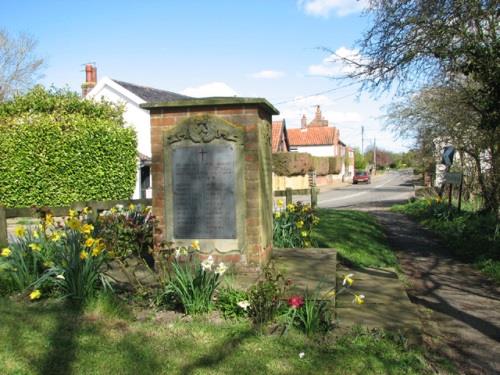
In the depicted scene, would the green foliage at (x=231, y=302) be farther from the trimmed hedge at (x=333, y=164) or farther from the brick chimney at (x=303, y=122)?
the brick chimney at (x=303, y=122)

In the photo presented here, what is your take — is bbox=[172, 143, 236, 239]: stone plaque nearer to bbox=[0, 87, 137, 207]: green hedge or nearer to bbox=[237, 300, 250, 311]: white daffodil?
bbox=[237, 300, 250, 311]: white daffodil

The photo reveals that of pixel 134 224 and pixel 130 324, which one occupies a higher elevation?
pixel 134 224

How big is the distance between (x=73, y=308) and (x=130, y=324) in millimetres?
753

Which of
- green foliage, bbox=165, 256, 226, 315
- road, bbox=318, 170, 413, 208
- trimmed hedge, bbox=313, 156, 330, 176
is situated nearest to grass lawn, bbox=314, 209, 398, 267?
green foliage, bbox=165, 256, 226, 315

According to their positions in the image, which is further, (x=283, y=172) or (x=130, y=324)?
(x=283, y=172)

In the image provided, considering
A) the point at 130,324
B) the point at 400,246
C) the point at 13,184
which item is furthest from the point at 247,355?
the point at 13,184

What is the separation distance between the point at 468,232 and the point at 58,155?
15099 mm

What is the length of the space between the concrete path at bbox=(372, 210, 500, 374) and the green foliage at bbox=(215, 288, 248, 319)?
1.90 meters

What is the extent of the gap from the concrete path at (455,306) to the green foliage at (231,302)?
1904mm

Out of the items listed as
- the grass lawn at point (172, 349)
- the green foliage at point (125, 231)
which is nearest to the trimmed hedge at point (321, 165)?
the green foliage at point (125, 231)

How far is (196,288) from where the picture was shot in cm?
489

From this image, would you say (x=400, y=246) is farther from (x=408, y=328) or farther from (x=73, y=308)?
(x=73, y=308)

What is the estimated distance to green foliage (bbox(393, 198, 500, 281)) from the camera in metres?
9.57

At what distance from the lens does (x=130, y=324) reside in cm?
459
